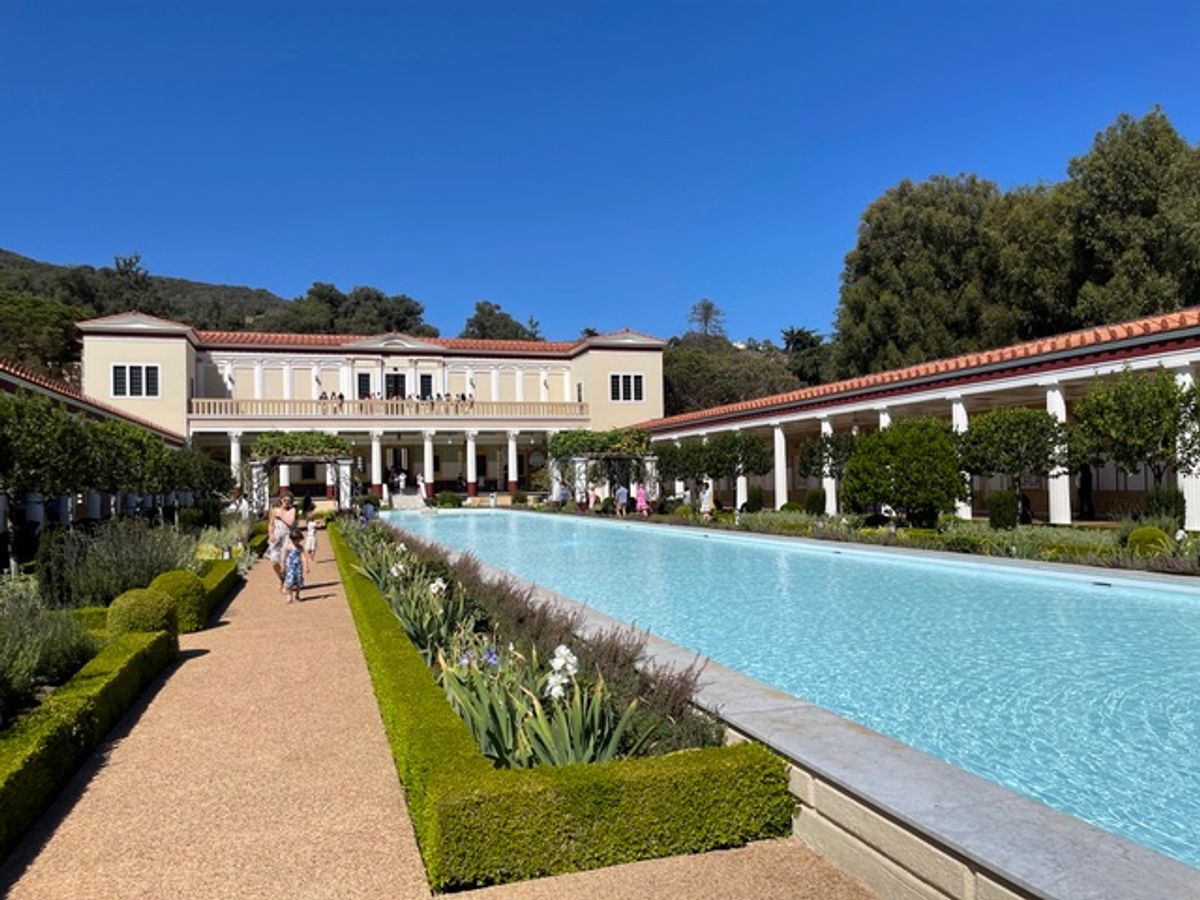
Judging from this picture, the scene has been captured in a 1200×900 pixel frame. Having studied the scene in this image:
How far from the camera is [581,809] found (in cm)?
305

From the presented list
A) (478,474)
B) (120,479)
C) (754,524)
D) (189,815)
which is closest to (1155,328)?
(754,524)

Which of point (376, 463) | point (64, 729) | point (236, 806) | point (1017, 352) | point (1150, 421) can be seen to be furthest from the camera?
point (376, 463)

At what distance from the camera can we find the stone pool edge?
88.5 inches

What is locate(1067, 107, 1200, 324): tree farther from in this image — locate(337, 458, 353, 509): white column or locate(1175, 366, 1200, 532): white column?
locate(337, 458, 353, 509): white column

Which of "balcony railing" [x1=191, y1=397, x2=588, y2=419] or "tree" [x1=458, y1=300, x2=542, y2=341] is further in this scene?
"tree" [x1=458, y1=300, x2=542, y2=341]

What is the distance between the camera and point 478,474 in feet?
153

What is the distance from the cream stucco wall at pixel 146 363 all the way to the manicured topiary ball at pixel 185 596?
31.0 meters

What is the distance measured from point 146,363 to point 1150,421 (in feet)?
116

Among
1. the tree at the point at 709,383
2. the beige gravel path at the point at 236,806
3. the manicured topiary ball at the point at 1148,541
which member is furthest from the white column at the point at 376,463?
the beige gravel path at the point at 236,806

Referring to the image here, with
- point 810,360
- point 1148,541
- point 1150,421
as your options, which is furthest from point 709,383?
point 1148,541

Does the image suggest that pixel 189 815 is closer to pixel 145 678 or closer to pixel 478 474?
pixel 145 678

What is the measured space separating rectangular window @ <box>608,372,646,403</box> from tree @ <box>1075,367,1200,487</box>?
2919 centimetres

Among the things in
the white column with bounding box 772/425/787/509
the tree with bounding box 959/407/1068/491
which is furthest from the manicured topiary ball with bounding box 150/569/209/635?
the white column with bounding box 772/425/787/509

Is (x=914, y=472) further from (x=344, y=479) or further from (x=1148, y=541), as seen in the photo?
(x=344, y=479)
